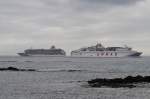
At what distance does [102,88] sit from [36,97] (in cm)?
1158

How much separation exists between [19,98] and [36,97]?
172cm

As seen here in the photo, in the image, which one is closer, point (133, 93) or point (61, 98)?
Answer: point (61, 98)

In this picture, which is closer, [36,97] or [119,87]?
[36,97]

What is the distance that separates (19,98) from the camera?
44.5m

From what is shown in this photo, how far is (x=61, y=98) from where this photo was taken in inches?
1746

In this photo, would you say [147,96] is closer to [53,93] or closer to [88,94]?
[88,94]

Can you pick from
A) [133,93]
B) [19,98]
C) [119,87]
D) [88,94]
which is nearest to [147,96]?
[133,93]

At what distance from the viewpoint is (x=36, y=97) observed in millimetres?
44938

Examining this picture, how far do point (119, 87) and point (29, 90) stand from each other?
443 inches

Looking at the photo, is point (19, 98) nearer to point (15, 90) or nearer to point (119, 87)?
point (15, 90)

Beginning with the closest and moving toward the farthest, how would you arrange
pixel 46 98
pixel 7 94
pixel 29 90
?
pixel 46 98
pixel 7 94
pixel 29 90

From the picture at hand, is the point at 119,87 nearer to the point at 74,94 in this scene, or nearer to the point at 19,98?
the point at 74,94

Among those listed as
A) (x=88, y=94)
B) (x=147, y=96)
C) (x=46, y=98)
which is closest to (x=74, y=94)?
(x=88, y=94)

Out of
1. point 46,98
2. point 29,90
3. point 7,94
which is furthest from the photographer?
point 29,90
